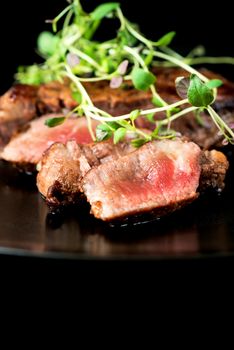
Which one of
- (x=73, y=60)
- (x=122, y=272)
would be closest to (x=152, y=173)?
(x=122, y=272)

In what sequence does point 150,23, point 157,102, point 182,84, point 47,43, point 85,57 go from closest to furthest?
point 182,84 → point 157,102 → point 85,57 → point 47,43 → point 150,23

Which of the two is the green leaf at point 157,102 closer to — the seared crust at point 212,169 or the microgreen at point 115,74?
the microgreen at point 115,74

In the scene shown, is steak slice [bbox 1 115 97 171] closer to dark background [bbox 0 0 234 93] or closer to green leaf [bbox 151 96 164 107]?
green leaf [bbox 151 96 164 107]

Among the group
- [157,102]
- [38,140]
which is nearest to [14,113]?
[38,140]

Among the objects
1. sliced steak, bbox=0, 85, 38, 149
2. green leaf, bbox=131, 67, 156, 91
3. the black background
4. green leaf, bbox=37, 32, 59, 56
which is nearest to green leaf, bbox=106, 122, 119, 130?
green leaf, bbox=131, 67, 156, 91

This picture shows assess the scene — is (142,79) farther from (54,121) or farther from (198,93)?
(54,121)

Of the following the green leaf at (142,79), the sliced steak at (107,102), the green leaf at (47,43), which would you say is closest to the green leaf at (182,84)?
the green leaf at (142,79)

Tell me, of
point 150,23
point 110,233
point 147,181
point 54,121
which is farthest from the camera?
point 150,23
